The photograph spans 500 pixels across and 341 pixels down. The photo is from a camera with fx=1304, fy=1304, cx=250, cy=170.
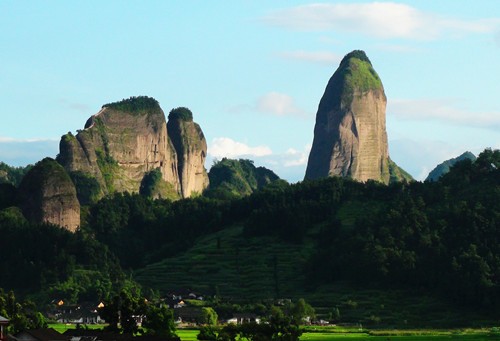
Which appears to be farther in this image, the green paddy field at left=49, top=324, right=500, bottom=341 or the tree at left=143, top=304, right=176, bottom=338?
the green paddy field at left=49, top=324, right=500, bottom=341

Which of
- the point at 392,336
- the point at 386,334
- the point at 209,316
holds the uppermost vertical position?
the point at 209,316

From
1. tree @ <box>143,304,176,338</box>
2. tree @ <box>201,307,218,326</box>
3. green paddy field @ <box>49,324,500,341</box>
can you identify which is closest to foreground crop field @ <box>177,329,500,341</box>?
green paddy field @ <box>49,324,500,341</box>

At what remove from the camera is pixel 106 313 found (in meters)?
118

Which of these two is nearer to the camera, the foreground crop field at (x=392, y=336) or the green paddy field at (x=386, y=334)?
the foreground crop field at (x=392, y=336)

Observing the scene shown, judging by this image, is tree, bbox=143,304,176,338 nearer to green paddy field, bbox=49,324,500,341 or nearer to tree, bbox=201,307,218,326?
green paddy field, bbox=49,324,500,341

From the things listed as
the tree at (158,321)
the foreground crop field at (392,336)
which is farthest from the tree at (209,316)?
the tree at (158,321)

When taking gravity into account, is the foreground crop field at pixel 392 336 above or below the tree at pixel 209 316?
below

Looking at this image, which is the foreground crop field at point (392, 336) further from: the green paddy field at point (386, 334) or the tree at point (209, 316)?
the tree at point (209, 316)

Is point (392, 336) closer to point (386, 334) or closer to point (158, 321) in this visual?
point (386, 334)

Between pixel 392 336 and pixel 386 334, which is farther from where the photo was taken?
pixel 386 334

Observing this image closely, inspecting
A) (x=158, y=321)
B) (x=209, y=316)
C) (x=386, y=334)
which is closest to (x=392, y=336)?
(x=386, y=334)

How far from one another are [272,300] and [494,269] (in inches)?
1311

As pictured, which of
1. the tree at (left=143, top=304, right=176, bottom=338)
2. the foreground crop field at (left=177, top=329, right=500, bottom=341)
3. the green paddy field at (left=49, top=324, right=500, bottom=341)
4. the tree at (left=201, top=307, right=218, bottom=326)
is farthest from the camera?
the tree at (left=201, top=307, right=218, bottom=326)

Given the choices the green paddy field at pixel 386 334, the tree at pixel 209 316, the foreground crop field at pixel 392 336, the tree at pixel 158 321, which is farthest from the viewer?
the tree at pixel 209 316
